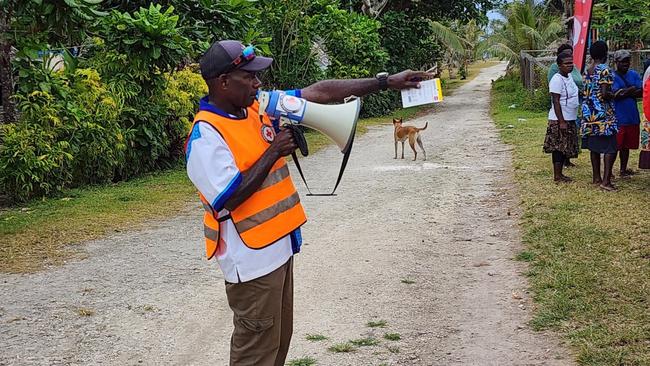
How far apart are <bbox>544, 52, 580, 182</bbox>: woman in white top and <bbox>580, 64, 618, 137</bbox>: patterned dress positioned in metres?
0.30

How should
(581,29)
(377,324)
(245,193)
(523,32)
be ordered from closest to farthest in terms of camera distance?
(245,193), (377,324), (581,29), (523,32)

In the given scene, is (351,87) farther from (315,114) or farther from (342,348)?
(342,348)

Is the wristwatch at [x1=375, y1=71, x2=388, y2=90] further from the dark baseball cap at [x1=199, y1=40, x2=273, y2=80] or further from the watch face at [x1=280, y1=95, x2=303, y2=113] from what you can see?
the dark baseball cap at [x1=199, y1=40, x2=273, y2=80]

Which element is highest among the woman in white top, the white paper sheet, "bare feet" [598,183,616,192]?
the white paper sheet

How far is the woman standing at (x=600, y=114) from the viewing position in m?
8.38

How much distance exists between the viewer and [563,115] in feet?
29.0

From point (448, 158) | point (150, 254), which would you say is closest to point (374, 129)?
point (448, 158)

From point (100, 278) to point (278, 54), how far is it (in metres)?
12.1

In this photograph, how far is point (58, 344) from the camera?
469cm

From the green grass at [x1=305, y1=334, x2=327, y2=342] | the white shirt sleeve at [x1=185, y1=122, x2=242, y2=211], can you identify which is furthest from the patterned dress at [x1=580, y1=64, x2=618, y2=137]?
the white shirt sleeve at [x1=185, y1=122, x2=242, y2=211]

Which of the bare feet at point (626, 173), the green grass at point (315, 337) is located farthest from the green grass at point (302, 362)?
the bare feet at point (626, 173)

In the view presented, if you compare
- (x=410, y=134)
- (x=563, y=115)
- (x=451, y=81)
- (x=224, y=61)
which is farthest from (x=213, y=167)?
(x=451, y=81)

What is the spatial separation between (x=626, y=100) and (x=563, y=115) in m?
0.73

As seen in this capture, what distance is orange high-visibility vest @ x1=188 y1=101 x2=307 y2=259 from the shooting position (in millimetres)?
2889
